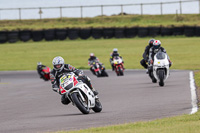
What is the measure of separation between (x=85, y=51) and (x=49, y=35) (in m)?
3.81

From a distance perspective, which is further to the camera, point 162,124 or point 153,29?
point 153,29

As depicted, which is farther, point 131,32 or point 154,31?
point 131,32

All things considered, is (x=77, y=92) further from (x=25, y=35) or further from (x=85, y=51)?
(x=25, y=35)

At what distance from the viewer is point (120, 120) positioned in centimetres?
1026

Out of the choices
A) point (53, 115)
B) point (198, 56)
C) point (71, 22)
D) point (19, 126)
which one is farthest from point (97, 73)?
point (71, 22)

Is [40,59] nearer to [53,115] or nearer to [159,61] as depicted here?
[159,61]

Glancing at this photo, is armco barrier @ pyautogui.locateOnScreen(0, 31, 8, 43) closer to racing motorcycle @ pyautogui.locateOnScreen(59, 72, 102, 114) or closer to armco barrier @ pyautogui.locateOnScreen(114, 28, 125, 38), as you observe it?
armco barrier @ pyautogui.locateOnScreen(114, 28, 125, 38)

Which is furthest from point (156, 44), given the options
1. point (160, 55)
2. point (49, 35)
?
point (49, 35)

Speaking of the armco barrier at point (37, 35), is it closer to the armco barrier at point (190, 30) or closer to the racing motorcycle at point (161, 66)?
the armco barrier at point (190, 30)

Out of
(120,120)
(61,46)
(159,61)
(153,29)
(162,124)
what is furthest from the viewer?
(61,46)

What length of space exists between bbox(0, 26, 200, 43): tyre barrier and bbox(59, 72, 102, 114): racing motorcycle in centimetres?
3591

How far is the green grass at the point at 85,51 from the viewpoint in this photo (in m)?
40.8

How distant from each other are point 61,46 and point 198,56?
14149 millimetres

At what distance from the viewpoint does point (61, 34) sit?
49.2 metres
